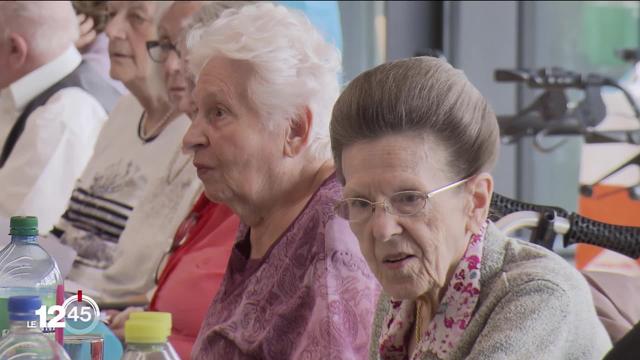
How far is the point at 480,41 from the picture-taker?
17.7ft

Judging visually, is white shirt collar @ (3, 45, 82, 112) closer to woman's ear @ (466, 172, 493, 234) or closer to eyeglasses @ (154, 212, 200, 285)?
eyeglasses @ (154, 212, 200, 285)

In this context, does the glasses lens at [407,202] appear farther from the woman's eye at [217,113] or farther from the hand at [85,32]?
the hand at [85,32]

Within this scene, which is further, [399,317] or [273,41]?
[273,41]

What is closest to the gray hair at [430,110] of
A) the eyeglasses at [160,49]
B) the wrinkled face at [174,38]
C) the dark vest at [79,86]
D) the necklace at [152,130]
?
the wrinkled face at [174,38]

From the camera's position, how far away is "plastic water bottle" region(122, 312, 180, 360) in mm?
1491

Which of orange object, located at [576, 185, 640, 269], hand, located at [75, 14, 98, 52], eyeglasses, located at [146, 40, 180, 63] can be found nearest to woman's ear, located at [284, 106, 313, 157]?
eyeglasses, located at [146, 40, 180, 63]

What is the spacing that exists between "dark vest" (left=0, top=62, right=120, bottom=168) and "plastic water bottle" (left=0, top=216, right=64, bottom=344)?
6.51ft

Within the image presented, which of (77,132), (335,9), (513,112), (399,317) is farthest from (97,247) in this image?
(513,112)

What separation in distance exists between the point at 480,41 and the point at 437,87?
148 inches

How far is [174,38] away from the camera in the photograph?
3496mm

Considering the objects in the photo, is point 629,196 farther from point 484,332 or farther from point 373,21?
point 484,332

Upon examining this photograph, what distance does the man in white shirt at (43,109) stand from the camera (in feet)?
13.1

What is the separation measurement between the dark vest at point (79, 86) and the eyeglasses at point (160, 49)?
2.08ft

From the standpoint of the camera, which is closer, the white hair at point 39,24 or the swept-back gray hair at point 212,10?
the swept-back gray hair at point 212,10
